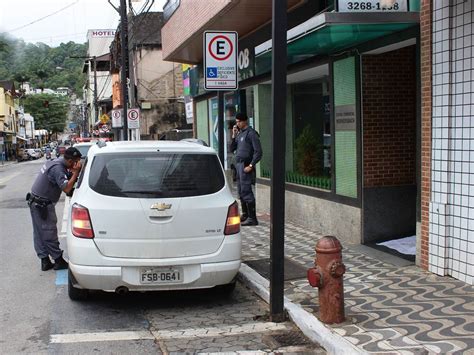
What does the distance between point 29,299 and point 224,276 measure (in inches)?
91.7

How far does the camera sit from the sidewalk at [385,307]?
426 centimetres

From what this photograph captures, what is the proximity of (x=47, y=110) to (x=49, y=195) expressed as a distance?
105m

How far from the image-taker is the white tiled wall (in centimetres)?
Answer: 568

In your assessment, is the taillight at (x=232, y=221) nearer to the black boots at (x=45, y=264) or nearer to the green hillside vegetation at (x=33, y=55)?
the black boots at (x=45, y=264)

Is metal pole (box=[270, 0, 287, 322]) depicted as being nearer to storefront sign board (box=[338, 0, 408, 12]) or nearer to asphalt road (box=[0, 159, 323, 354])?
asphalt road (box=[0, 159, 323, 354])

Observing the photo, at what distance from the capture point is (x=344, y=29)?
6656 mm

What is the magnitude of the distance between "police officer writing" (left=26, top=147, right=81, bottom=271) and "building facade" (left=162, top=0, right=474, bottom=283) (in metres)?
2.90

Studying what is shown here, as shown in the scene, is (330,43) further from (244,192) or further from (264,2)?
(244,192)

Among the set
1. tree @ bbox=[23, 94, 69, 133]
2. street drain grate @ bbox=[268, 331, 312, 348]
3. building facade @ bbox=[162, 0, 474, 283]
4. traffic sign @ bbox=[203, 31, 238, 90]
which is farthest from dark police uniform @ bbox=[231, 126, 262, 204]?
tree @ bbox=[23, 94, 69, 133]

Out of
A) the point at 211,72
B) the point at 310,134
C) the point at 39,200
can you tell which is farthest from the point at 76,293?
the point at 310,134

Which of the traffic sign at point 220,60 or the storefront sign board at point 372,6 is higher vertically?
the storefront sign board at point 372,6

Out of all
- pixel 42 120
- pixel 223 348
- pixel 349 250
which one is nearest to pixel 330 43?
pixel 349 250

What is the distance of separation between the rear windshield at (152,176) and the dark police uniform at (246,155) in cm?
399

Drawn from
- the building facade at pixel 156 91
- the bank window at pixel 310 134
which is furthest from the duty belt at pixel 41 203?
the building facade at pixel 156 91
